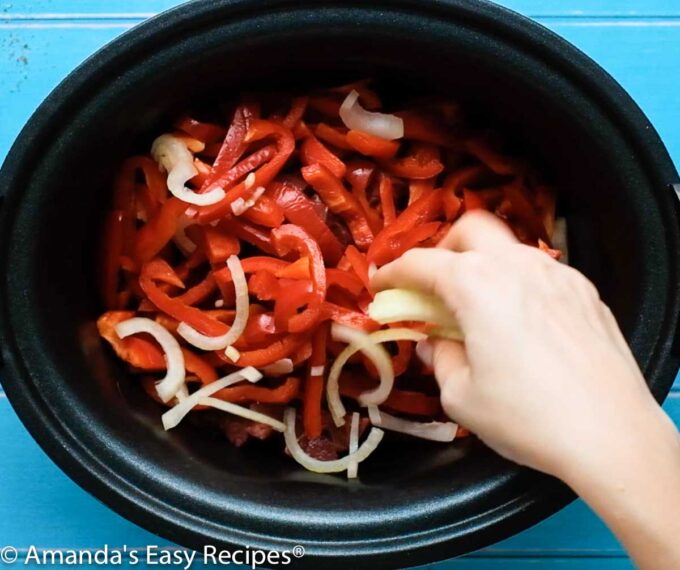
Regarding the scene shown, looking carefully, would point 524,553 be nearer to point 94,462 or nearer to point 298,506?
point 298,506

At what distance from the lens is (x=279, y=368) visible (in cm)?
102

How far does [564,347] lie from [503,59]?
1.09 ft

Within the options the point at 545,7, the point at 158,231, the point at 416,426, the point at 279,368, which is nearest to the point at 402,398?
the point at 416,426

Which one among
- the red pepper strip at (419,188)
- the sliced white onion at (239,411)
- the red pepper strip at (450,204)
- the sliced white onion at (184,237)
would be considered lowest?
the sliced white onion at (239,411)

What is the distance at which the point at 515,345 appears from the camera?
0.71m

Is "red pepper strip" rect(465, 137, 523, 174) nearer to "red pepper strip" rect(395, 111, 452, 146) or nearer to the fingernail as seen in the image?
"red pepper strip" rect(395, 111, 452, 146)

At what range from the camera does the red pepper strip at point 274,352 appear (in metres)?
1.00

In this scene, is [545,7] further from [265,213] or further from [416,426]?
[416,426]

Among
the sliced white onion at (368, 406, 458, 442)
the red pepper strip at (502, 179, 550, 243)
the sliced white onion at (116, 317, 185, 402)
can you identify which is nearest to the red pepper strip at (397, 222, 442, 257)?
the red pepper strip at (502, 179, 550, 243)

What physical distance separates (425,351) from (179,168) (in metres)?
0.38

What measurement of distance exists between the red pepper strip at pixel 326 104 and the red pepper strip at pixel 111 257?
0.92 ft

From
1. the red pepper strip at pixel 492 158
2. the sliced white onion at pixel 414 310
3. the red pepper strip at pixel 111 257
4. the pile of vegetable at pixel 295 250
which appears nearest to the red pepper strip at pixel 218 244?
the pile of vegetable at pixel 295 250

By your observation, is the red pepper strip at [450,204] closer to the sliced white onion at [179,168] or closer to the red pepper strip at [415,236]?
the red pepper strip at [415,236]

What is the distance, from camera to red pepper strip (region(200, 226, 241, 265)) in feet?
3.32
